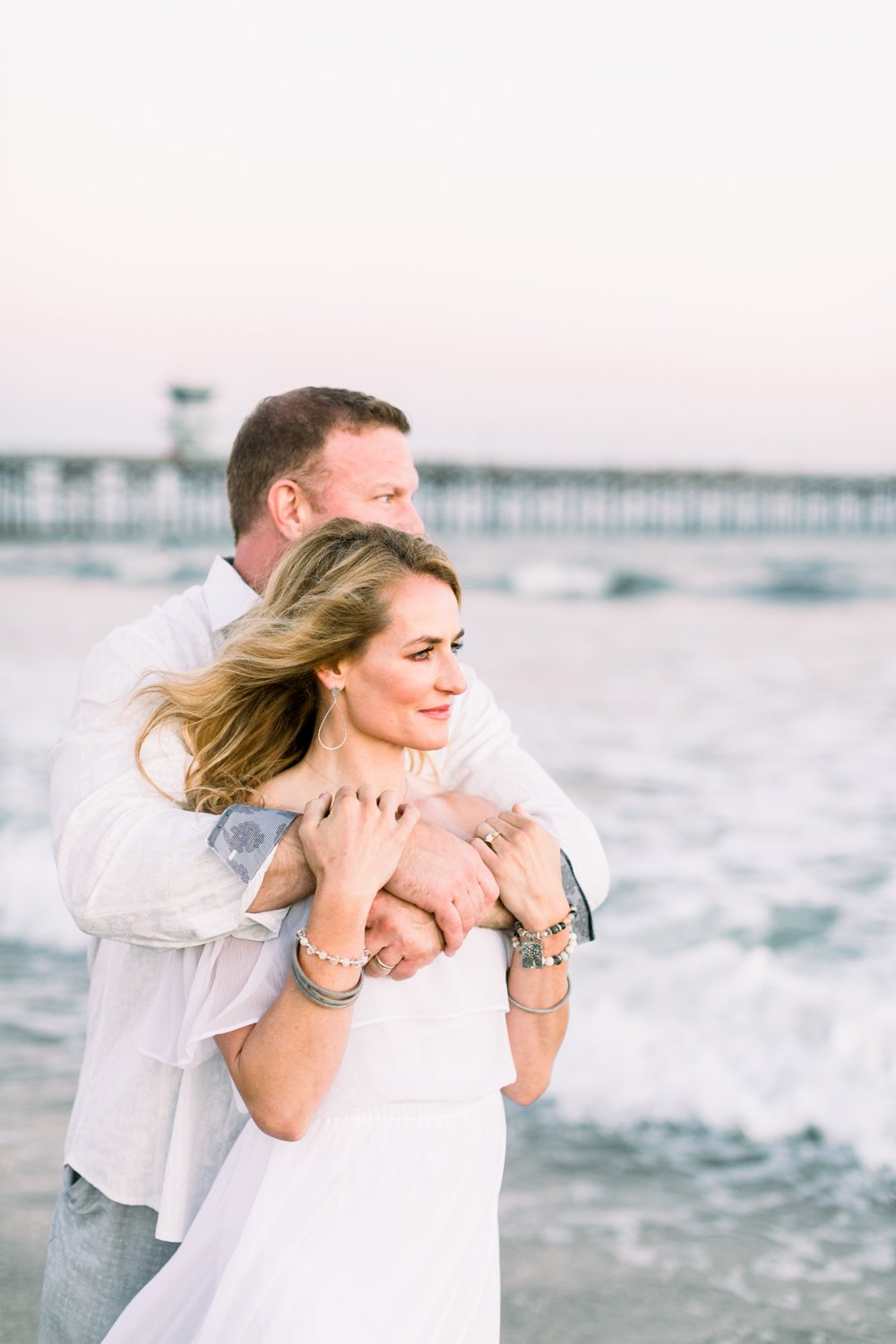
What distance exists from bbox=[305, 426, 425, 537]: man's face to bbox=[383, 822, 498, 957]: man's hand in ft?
2.23

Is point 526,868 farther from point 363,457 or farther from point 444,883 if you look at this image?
point 363,457

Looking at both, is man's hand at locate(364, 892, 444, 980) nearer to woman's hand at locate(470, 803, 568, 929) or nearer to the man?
the man

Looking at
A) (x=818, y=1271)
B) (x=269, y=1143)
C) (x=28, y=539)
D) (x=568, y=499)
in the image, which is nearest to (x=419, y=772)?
(x=269, y=1143)

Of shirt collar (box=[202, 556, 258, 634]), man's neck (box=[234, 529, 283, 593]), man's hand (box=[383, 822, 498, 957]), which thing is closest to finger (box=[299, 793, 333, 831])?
man's hand (box=[383, 822, 498, 957])

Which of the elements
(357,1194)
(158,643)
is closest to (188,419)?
(158,643)

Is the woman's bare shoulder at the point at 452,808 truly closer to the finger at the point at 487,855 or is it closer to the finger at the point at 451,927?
the finger at the point at 487,855

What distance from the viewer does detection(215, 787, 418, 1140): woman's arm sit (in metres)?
1.65

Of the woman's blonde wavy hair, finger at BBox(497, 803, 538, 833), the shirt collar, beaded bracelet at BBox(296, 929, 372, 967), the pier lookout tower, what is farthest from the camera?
the pier lookout tower

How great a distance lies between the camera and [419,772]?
2.27 m

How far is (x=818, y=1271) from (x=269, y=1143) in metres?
2.13

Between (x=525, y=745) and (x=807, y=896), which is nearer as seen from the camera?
(x=807, y=896)

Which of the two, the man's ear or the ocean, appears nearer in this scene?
the man's ear

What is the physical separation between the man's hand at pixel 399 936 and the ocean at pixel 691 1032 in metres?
1.68

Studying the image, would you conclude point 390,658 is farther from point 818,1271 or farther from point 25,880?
point 25,880
